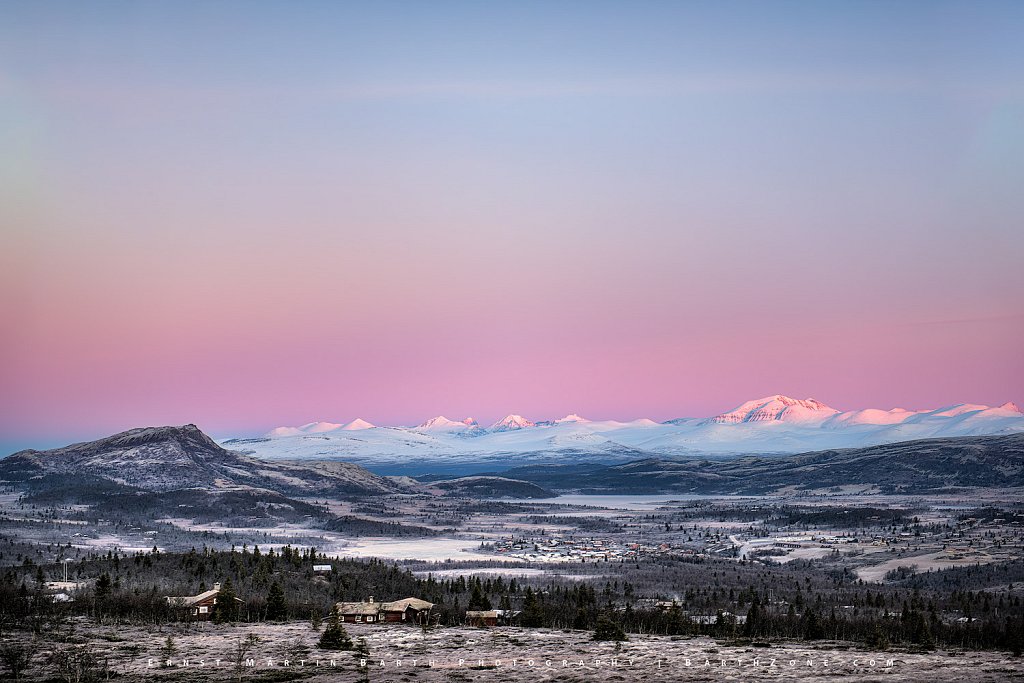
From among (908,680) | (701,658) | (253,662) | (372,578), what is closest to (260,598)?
(372,578)

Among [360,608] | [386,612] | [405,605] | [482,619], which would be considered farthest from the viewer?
[405,605]

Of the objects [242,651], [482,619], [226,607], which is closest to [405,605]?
[482,619]

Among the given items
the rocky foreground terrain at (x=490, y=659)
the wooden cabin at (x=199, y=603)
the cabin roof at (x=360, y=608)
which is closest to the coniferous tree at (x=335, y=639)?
the rocky foreground terrain at (x=490, y=659)

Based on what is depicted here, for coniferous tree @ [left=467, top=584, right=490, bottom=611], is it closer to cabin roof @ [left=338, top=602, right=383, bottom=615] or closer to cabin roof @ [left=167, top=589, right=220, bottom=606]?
cabin roof @ [left=338, top=602, right=383, bottom=615]

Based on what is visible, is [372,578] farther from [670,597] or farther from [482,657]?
[482,657]

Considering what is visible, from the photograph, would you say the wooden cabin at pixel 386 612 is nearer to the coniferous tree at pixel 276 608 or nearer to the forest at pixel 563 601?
the forest at pixel 563 601

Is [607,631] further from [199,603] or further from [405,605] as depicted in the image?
[199,603]
